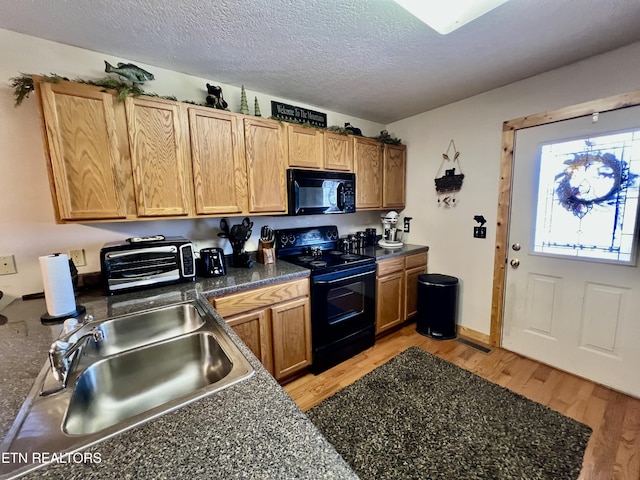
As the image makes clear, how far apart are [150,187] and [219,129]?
0.63 meters

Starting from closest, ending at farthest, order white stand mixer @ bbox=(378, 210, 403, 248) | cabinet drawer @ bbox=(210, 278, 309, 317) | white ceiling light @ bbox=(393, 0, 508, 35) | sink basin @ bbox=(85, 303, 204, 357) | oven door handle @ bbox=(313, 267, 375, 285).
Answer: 1. white ceiling light @ bbox=(393, 0, 508, 35)
2. sink basin @ bbox=(85, 303, 204, 357)
3. cabinet drawer @ bbox=(210, 278, 309, 317)
4. oven door handle @ bbox=(313, 267, 375, 285)
5. white stand mixer @ bbox=(378, 210, 403, 248)

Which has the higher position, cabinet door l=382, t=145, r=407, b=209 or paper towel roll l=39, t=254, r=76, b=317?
cabinet door l=382, t=145, r=407, b=209

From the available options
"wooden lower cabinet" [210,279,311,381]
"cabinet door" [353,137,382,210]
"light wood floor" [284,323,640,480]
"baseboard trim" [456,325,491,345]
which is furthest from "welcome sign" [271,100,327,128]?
"baseboard trim" [456,325,491,345]

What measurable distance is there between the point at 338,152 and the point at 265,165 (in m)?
0.80

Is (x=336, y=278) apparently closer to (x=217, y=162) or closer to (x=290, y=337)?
(x=290, y=337)

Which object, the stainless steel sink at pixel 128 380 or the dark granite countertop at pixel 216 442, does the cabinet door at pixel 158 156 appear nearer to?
the stainless steel sink at pixel 128 380

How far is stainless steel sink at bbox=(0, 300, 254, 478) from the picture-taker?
25.5 inches

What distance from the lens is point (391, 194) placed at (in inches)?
123

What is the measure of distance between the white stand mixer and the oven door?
2.12ft

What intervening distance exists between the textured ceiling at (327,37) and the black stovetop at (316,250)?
1342 millimetres

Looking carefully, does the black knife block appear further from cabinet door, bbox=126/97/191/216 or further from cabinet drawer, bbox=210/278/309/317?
cabinet door, bbox=126/97/191/216

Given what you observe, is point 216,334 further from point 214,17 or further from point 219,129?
point 214,17

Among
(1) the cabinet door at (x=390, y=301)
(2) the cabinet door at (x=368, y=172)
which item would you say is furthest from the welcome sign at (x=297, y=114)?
(1) the cabinet door at (x=390, y=301)
